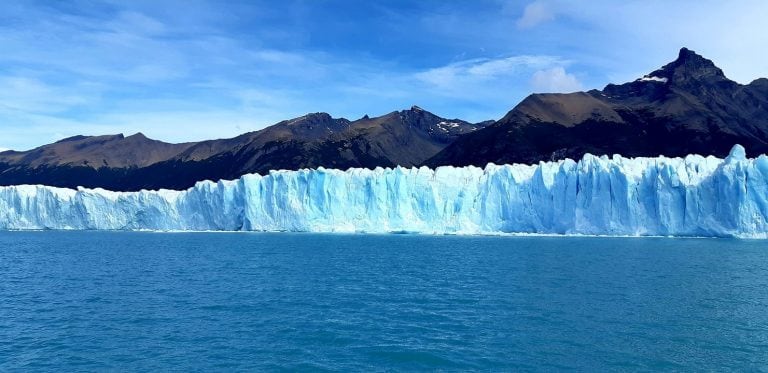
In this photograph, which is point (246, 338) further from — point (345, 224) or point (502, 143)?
point (502, 143)

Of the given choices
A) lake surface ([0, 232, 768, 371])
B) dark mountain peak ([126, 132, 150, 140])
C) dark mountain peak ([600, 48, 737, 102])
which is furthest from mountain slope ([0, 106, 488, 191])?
lake surface ([0, 232, 768, 371])

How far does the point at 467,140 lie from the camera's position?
125m

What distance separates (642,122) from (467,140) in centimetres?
3372

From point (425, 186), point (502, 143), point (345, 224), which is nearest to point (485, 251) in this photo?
point (425, 186)

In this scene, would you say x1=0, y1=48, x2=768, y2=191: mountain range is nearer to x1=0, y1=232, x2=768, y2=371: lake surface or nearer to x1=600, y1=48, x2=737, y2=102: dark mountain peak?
x1=600, y1=48, x2=737, y2=102: dark mountain peak

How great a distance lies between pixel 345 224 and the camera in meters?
62.9

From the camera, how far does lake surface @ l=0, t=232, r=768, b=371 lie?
14.4 meters

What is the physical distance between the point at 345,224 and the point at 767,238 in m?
38.1

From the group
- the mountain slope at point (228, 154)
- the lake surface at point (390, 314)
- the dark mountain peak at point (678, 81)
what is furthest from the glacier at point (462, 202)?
the dark mountain peak at point (678, 81)

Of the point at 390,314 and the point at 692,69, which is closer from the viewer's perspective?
the point at 390,314

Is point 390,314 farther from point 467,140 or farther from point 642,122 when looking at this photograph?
point 467,140

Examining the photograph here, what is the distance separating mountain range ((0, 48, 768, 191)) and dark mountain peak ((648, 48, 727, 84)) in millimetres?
214

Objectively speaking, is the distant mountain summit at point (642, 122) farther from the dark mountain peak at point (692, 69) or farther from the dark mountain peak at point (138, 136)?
the dark mountain peak at point (138, 136)

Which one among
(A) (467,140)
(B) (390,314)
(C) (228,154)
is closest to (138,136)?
(C) (228,154)
